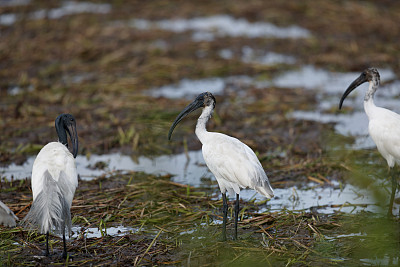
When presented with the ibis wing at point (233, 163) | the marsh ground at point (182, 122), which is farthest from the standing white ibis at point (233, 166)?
the marsh ground at point (182, 122)

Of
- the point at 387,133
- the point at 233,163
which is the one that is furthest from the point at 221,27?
the point at 233,163

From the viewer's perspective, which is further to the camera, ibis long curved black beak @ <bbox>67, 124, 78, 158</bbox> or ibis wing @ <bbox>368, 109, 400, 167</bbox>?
ibis wing @ <bbox>368, 109, 400, 167</bbox>

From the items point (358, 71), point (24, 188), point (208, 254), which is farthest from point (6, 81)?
point (208, 254)

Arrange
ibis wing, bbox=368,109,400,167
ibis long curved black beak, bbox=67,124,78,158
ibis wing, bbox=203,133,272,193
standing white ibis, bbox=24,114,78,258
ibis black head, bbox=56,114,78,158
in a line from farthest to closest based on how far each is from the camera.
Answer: ibis wing, bbox=368,109,400,167, ibis black head, bbox=56,114,78,158, ibis long curved black beak, bbox=67,124,78,158, ibis wing, bbox=203,133,272,193, standing white ibis, bbox=24,114,78,258

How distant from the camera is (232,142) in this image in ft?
18.4

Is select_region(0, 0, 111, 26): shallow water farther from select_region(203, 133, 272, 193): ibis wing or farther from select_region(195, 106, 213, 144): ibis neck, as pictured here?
select_region(203, 133, 272, 193): ibis wing

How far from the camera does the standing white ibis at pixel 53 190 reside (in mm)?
4785

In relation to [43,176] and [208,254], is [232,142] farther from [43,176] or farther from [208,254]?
[43,176]

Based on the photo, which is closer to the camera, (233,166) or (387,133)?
(233,166)

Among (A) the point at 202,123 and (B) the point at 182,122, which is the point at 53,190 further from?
(B) the point at 182,122

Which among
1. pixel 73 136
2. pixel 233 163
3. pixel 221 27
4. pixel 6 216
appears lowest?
pixel 6 216

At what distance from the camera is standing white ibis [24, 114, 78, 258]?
4785 millimetres

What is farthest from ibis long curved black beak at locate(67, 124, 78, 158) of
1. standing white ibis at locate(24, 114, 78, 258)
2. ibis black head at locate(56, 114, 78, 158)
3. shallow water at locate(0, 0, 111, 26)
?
shallow water at locate(0, 0, 111, 26)

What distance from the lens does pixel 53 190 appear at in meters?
4.90
